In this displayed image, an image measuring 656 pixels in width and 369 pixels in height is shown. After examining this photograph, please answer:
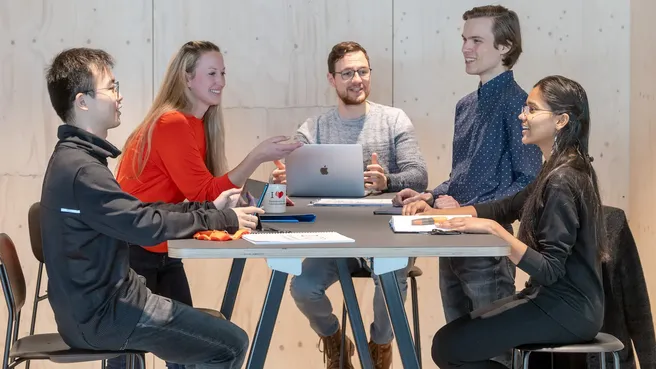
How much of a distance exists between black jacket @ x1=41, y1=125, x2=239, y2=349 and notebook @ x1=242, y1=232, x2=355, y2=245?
0.61ft

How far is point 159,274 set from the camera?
2947 millimetres

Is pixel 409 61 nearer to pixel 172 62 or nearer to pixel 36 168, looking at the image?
pixel 172 62

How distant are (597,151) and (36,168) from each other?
8.98ft

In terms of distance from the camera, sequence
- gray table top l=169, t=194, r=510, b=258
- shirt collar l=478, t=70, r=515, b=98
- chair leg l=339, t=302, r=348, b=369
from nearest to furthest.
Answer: gray table top l=169, t=194, r=510, b=258 → shirt collar l=478, t=70, r=515, b=98 → chair leg l=339, t=302, r=348, b=369

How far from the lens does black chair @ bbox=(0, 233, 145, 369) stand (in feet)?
7.13

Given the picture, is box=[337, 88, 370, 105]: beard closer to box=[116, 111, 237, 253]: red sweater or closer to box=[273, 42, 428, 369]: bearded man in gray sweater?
box=[273, 42, 428, 369]: bearded man in gray sweater

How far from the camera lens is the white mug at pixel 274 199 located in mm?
2725

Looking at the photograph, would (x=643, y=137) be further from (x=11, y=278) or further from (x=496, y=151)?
(x=11, y=278)

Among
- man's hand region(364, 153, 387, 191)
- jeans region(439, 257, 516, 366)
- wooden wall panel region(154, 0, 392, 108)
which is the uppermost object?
wooden wall panel region(154, 0, 392, 108)

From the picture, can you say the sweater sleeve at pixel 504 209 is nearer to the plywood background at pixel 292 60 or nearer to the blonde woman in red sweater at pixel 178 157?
the blonde woman in red sweater at pixel 178 157

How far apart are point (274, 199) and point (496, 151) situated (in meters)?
0.85

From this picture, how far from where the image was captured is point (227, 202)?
2643mm

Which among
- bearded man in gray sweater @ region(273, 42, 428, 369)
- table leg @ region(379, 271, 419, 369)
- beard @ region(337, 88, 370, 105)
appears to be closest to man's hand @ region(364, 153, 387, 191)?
bearded man in gray sweater @ region(273, 42, 428, 369)

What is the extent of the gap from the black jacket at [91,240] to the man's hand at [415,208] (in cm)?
78
